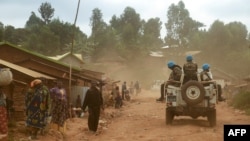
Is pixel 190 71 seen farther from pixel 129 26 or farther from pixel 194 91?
pixel 129 26

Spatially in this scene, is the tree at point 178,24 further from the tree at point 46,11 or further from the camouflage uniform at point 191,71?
the camouflage uniform at point 191,71

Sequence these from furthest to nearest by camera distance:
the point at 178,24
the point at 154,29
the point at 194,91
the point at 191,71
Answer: the point at 154,29 < the point at 178,24 < the point at 191,71 < the point at 194,91

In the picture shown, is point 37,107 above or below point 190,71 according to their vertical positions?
below

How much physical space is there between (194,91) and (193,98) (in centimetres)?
24

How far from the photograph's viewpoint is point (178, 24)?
73438 millimetres

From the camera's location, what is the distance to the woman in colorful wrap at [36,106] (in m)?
10.2

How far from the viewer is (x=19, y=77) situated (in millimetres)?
14023

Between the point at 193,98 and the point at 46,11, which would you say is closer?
the point at 193,98

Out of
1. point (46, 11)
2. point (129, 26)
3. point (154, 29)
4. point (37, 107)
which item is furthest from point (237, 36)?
point (37, 107)

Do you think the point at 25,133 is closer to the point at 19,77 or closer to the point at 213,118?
the point at 19,77

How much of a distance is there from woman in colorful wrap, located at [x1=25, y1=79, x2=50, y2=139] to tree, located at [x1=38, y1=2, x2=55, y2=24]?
75.2 m

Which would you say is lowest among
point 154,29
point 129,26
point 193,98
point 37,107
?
point 37,107

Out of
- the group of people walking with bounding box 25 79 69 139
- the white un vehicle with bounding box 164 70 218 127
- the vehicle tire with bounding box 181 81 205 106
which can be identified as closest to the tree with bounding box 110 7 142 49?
the white un vehicle with bounding box 164 70 218 127

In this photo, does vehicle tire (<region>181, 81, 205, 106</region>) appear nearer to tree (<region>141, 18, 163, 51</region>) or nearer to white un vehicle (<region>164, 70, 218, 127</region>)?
white un vehicle (<region>164, 70, 218, 127</region>)
